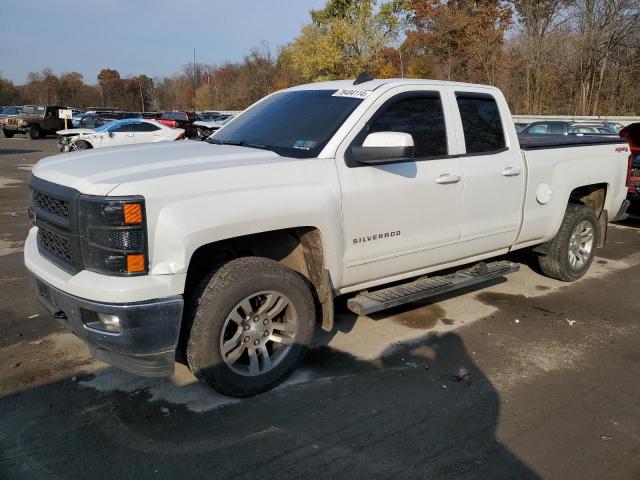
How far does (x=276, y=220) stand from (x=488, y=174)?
7.16 ft

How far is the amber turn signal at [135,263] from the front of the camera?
293 centimetres

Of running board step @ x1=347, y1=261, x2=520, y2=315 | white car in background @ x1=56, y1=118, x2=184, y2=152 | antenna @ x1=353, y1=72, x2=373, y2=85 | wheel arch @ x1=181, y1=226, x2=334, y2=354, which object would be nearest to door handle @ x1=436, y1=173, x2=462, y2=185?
running board step @ x1=347, y1=261, x2=520, y2=315

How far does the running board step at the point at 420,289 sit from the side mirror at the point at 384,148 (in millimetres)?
1031

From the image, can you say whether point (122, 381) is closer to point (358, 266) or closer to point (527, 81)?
point (358, 266)

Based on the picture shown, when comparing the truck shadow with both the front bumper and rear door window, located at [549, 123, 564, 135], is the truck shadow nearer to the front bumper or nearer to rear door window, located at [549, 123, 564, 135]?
Result: the front bumper

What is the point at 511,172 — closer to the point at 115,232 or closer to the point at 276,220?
the point at 276,220

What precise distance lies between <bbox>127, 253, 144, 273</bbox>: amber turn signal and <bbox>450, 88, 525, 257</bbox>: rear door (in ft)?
8.82

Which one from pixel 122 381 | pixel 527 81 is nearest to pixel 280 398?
pixel 122 381

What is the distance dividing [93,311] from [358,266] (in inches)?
70.8

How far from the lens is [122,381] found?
3734 millimetres

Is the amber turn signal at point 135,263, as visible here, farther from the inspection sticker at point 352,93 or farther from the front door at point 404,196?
the inspection sticker at point 352,93

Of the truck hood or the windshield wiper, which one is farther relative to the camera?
the windshield wiper

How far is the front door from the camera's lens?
12.5 ft

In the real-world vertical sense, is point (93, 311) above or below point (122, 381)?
above
